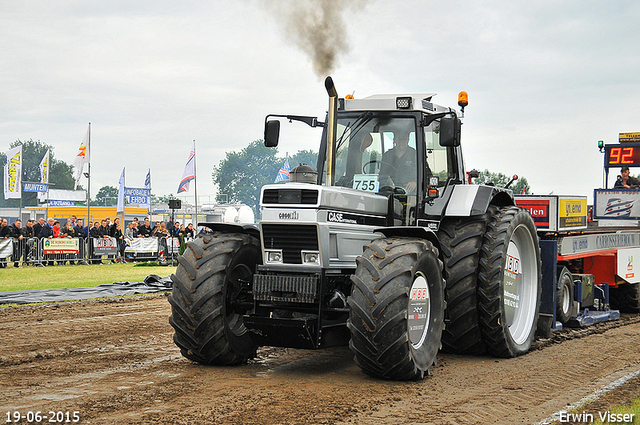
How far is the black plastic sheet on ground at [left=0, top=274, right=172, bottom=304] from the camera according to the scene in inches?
544

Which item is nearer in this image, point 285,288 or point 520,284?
point 285,288

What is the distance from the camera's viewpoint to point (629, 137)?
15.9 m

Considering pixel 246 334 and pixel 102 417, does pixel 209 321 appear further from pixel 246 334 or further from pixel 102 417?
pixel 102 417

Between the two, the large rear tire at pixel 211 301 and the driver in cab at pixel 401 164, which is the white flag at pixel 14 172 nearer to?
the large rear tire at pixel 211 301

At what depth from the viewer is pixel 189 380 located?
6324mm

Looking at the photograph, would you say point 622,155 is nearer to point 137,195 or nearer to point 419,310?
point 419,310

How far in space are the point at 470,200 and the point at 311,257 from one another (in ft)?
7.42

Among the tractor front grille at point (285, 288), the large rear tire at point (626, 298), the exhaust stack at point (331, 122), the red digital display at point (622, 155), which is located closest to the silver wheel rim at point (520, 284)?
the exhaust stack at point (331, 122)

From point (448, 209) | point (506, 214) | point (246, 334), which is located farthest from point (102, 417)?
point (506, 214)

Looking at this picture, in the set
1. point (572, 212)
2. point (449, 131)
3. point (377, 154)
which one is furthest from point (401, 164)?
point (572, 212)

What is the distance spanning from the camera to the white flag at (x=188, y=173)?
37844 mm

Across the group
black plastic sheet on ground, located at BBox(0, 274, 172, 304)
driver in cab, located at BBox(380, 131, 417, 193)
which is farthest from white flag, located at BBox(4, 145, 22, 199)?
driver in cab, located at BBox(380, 131, 417, 193)

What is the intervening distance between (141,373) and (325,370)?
189 cm

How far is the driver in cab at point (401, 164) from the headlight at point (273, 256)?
1.66 meters
